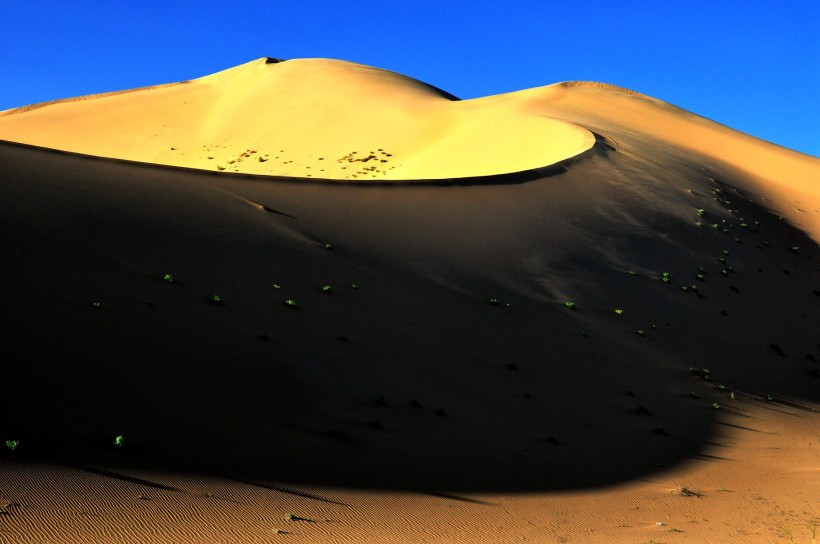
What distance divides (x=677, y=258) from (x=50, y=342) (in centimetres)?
2318

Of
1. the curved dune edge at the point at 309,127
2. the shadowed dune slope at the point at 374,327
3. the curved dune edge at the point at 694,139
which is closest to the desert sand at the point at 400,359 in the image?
the shadowed dune slope at the point at 374,327

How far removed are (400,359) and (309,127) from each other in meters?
42.1

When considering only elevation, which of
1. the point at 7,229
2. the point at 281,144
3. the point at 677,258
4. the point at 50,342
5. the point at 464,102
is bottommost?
the point at 50,342

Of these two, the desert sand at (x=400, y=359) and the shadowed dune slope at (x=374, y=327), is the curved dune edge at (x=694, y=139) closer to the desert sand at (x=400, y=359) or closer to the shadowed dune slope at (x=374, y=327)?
the desert sand at (x=400, y=359)

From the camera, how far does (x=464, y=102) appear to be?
63.6 metres

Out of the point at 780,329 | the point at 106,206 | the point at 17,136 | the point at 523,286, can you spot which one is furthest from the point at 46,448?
the point at 17,136

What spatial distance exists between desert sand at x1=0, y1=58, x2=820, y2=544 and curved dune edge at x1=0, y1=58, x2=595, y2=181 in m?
8.69

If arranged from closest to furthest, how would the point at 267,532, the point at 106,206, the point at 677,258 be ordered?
the point at 267,532 → the point at 106,206 → the point at 677,258

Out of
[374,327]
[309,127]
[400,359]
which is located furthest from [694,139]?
[400,359]

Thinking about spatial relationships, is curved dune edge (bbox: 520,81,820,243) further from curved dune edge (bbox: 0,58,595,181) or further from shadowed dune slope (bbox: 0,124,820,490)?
shadowed dune slope (bbox: 0,124,820,490)

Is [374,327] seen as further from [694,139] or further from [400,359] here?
[694,139]

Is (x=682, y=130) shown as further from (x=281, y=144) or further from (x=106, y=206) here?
(x=106, y=206)

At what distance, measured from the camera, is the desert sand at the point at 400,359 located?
12.2m

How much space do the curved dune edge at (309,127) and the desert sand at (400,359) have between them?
8693 mm
